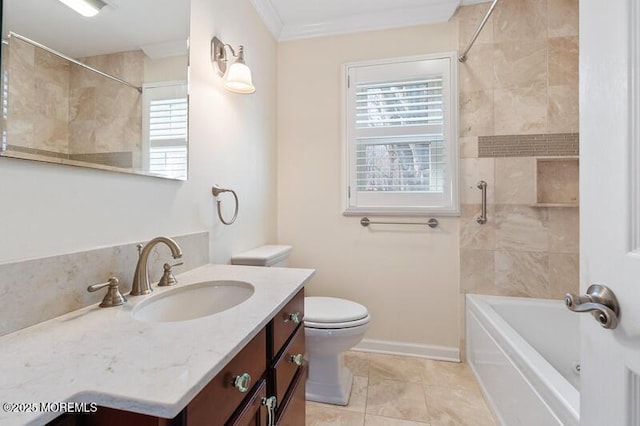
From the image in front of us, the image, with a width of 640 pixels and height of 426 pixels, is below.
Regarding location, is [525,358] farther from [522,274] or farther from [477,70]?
[477,70]

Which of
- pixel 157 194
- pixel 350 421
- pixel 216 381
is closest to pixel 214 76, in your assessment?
pixel 157 194

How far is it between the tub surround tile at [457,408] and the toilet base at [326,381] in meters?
0.46

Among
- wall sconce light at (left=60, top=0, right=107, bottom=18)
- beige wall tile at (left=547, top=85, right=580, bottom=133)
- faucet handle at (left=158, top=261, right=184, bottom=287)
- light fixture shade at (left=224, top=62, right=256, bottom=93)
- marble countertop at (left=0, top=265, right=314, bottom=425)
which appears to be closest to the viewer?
marble countertop at (left=0, top=265, right=314, bottom=425)

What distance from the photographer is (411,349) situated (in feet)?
6.65

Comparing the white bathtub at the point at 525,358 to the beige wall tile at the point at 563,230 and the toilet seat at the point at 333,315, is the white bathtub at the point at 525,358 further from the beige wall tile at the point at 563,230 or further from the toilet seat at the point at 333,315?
the toilet seat at the point at 333,315

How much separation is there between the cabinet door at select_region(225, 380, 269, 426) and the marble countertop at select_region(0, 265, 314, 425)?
6.7 inches

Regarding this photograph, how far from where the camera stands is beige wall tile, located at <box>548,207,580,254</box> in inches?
72.2

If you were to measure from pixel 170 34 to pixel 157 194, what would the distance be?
625 millimetres

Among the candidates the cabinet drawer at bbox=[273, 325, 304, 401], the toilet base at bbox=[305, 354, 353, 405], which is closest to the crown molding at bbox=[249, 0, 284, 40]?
the cabinet drawer at bbox=[273, 325, 304, 401]

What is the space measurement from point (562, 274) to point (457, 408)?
111cm

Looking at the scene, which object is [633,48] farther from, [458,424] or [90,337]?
[458,424]

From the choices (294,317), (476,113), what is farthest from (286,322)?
(476,113)

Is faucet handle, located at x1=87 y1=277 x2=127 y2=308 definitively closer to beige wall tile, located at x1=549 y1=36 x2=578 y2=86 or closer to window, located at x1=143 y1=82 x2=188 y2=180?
window, located at x1=143 y1=82 x2=188 y2=180

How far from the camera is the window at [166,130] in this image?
1037 mm
